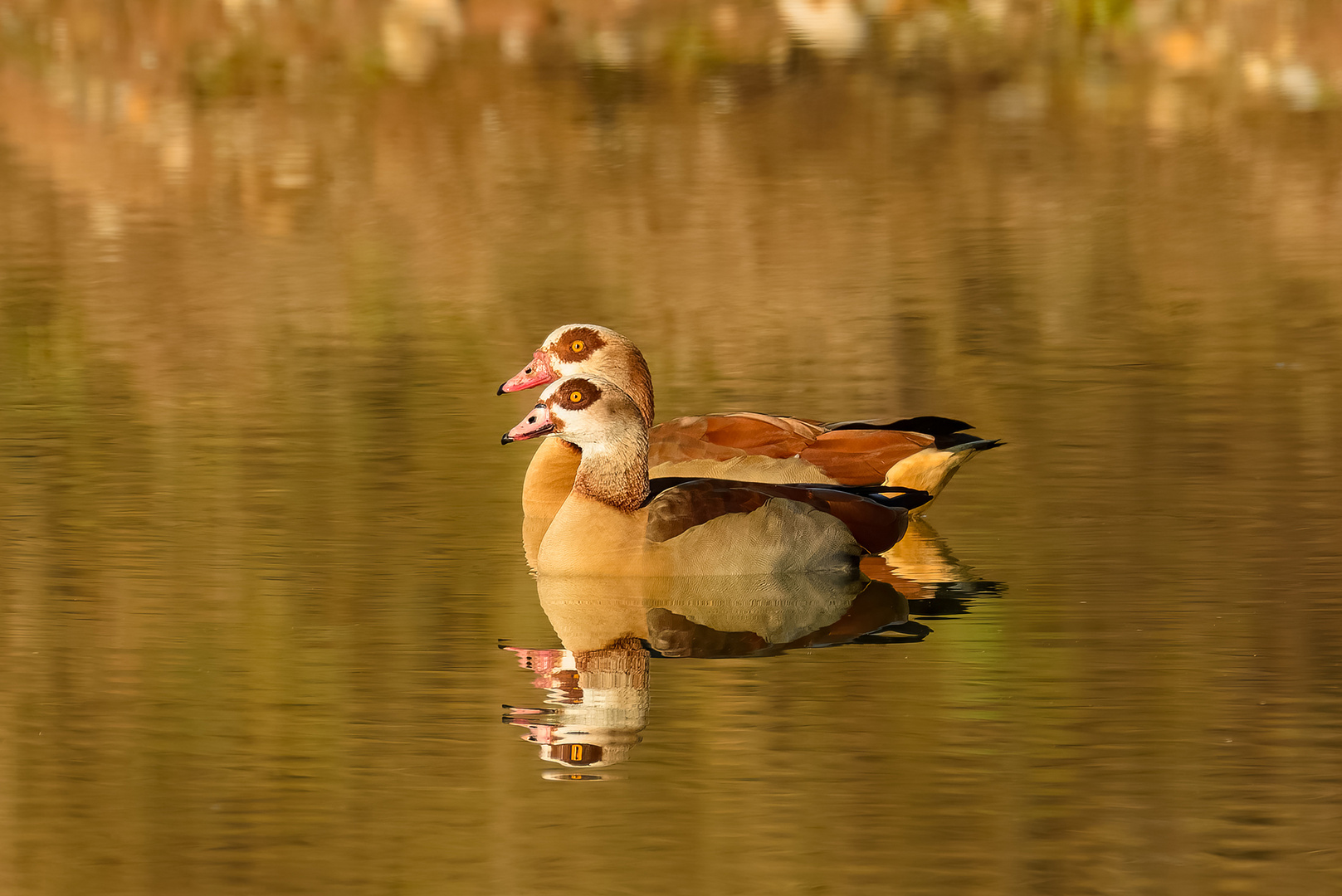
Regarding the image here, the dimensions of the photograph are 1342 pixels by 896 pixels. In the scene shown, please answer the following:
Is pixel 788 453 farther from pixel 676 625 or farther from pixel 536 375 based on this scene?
pixel 676 625

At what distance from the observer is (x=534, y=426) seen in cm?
1208

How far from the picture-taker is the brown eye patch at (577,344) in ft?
46.1

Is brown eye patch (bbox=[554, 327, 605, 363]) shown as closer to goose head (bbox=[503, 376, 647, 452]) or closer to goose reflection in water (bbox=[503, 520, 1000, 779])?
goose head (bbox=[503, 376, 647, 452])

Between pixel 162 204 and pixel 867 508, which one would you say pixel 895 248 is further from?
pixel 867 508

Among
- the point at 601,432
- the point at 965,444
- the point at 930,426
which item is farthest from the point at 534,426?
the point at 965,444

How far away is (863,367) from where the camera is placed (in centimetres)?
1639

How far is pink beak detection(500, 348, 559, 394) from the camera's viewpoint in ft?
45.8

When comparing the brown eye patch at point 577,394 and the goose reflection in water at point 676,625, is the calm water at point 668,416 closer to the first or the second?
the goose reflection in water at point 676,625

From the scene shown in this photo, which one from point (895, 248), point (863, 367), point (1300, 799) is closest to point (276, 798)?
point (1300, 799)

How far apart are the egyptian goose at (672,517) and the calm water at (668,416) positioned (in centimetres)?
18

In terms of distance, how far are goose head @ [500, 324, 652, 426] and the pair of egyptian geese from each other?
0.58 metres

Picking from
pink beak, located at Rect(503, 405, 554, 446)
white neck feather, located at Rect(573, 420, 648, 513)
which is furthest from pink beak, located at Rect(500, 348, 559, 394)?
white neck feather, located at Rect(573, 420, 648, 513)

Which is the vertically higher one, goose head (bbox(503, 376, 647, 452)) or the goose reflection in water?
goose head (bbox(503, 376, 647, 452))

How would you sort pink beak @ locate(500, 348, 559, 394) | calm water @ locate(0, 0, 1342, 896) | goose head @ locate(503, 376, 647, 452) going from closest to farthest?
calm water @ locate(0, 0, 1342, 896) < goose head @ locate(503, 376, 647, 452) < pink beak @ locate(500, 348, 559, 394)
